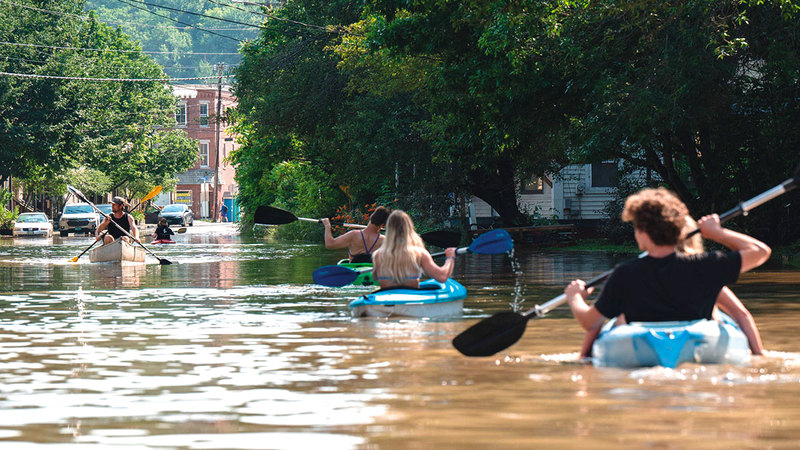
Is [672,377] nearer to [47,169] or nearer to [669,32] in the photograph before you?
[669,32]

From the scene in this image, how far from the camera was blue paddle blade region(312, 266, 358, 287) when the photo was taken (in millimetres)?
18062

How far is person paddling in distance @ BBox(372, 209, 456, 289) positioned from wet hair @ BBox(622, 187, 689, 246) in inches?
246

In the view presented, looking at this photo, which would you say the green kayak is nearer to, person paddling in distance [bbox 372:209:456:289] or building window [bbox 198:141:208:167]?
person paddling in distance [bbox 372:209:456:289]

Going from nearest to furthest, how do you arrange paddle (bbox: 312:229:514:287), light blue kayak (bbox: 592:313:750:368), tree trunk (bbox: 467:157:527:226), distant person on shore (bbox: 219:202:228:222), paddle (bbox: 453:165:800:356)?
light blue kayak (bbox: 592:313:750:368) < paddle (bbox: 453:165:800:356) < paddle (bbox: 312:229:514:287) < tree trunk (bbox: 467:157:527:226) < distant person on shore (bbox: 219:202:228:222)

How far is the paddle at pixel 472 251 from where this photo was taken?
1716cm

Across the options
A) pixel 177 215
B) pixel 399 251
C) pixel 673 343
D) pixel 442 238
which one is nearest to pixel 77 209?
pixel 177 215

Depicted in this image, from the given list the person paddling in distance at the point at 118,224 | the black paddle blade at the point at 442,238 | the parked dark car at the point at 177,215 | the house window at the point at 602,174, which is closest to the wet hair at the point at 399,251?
the black paddle blade at the point at 442,238

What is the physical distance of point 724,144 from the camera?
29625 mm

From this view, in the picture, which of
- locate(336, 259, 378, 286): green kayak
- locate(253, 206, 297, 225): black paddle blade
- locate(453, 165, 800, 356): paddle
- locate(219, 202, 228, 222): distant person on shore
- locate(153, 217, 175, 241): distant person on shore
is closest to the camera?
locate(453, 165, 800, 356): paddle

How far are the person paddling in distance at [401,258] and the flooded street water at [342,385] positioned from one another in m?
0.61

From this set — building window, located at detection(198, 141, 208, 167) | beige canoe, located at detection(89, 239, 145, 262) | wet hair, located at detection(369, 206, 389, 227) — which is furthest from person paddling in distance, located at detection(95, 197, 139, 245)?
building window, located at detection(198, 141, 208, 167)

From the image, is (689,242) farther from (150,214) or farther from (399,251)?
(150,214)

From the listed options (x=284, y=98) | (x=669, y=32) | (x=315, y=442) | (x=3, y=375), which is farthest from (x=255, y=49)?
(x=315, y=442)

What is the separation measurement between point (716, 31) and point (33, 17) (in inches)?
1912
